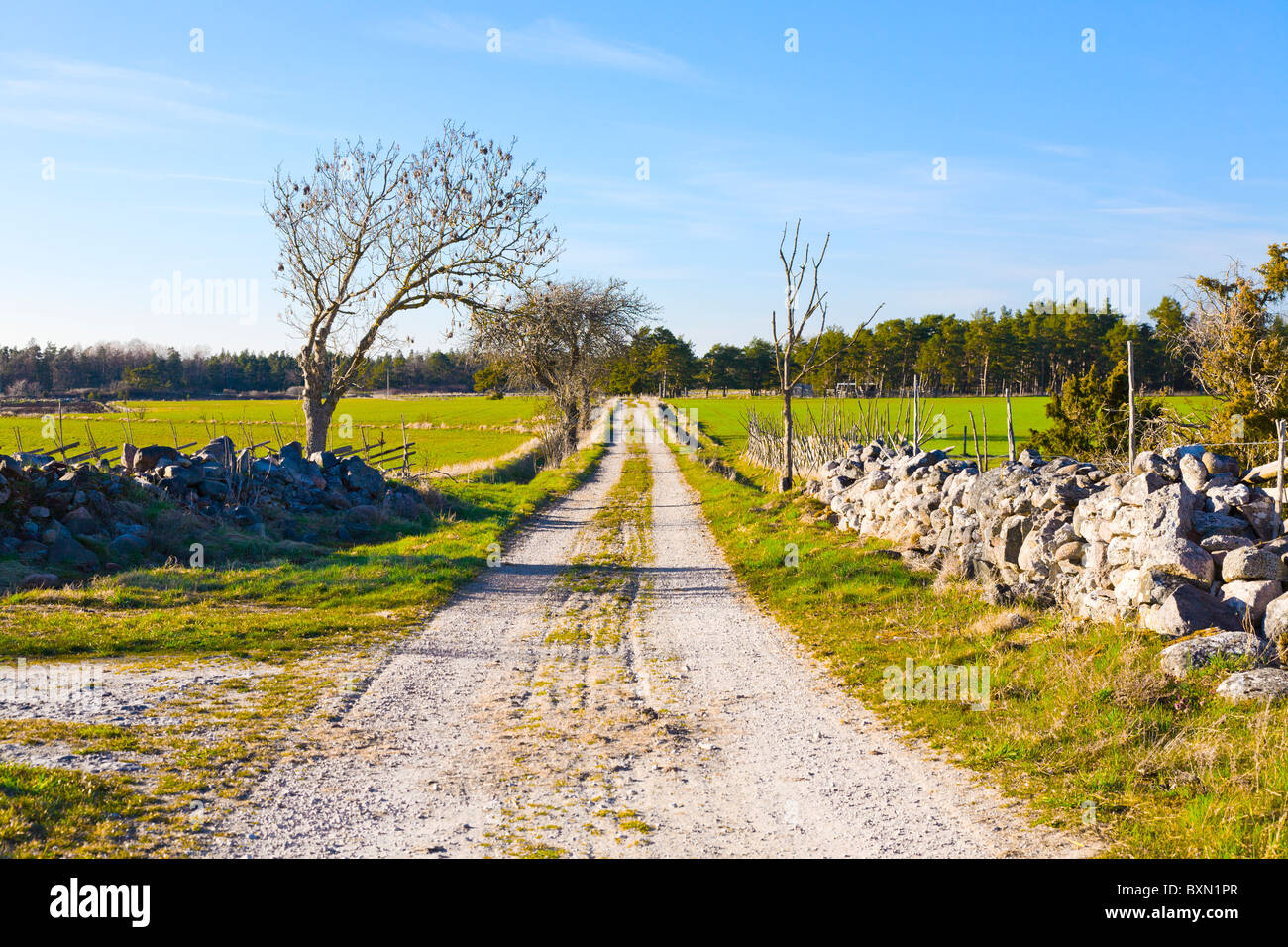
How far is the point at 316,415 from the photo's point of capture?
24078mm

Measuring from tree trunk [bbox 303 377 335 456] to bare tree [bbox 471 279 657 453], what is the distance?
469cm

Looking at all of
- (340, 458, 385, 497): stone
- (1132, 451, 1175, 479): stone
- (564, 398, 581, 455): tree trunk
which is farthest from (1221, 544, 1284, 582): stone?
(564, 398, 581, 455): tree trunk

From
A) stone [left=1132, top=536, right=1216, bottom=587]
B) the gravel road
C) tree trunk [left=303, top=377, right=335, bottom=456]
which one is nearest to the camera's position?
the gravel road

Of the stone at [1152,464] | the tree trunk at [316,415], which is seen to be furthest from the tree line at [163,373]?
the stone at [1152,464]

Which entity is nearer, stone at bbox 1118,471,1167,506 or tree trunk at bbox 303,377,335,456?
stone at bbox 1118,471,1167,506

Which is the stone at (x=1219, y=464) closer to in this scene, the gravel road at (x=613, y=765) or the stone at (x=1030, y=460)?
the stone at (x=1030, y=460)

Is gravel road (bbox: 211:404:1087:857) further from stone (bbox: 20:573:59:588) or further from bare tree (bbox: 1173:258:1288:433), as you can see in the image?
bare tree (bbox: 1173:258:1288:433)

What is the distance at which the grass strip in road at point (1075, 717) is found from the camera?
447 centimetres

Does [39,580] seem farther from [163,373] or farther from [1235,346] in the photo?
[163,373]

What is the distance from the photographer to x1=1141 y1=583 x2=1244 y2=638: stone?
23.2 ft

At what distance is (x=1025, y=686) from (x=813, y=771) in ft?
7.92

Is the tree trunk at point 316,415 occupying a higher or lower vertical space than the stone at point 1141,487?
higher

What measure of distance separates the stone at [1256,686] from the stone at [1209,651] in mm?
353

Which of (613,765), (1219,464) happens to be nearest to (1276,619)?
(1219,464)
